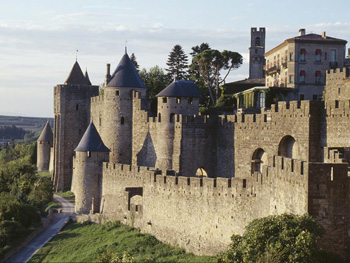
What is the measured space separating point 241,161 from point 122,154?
11.5 metres

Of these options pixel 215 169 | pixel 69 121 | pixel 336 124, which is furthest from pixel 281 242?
pixel 69 121

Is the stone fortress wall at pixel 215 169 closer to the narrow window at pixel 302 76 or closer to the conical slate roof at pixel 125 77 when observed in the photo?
the conical slate roof at pixel 125 77

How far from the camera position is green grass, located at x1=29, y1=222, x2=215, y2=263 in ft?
94.7

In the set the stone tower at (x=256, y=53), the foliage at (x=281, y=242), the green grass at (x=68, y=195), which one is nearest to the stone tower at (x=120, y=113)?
the green grass at (x=68, y=195)

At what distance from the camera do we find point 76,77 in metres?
56.9

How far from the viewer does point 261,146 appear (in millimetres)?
34906

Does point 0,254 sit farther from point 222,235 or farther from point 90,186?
point 222,235

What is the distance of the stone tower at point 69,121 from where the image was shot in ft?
180

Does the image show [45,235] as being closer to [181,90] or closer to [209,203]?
[181,90]

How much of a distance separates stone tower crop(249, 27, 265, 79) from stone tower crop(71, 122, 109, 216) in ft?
116

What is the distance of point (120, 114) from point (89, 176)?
5717 mm

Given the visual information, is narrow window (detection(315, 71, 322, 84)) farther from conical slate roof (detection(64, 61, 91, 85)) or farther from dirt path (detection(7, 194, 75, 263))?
dirt path (detection(7, 194, 75, 263))

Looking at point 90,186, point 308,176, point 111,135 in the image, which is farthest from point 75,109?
point 308,176

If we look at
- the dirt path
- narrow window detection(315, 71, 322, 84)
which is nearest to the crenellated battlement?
narrow window detection(315, 71, 322, 84)
